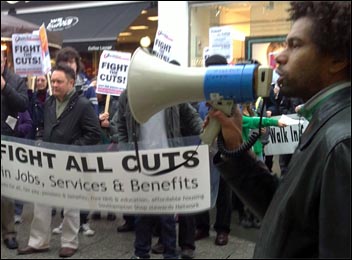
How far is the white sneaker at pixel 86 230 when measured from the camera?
5.55 metres

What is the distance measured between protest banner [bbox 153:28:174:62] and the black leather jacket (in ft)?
12.6

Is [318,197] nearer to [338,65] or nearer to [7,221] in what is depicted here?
[338,65]

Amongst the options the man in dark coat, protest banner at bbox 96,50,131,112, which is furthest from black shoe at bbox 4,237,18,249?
protest banner at bbox 96,50,131,112

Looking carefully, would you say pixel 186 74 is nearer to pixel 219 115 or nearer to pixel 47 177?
pixel 219 115

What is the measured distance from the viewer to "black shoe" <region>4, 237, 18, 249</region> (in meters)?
5.12

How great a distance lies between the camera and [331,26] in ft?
4.46

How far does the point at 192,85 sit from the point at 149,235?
10.4 ft

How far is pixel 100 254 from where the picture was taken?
194 inches

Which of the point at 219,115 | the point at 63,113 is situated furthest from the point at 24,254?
the point at 219,115

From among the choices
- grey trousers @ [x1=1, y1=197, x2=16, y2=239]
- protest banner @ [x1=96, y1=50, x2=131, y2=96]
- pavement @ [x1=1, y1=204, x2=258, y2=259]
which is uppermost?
protest banner @ [x1=96, y1=50, x2=131, y2=96]

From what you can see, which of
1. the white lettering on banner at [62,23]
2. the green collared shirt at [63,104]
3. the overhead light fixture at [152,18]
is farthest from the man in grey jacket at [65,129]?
the white lettering on banner at [62,23]

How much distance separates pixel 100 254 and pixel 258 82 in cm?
372

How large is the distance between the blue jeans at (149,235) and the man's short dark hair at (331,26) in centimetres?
329

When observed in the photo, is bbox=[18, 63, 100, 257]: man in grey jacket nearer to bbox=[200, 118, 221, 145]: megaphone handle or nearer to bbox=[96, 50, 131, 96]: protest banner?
bbox=[96, 50, 131, 96]: protest banner
